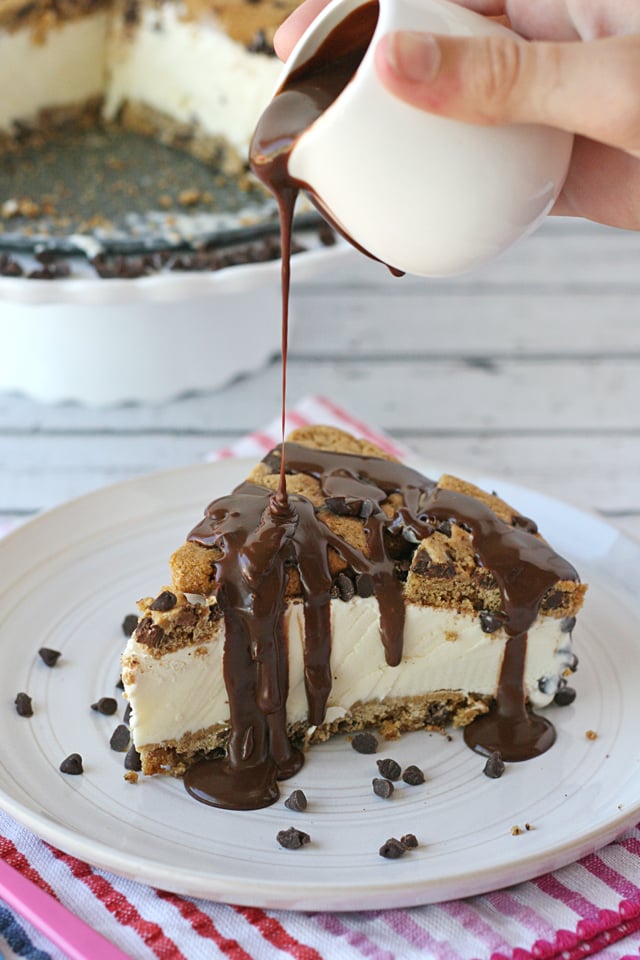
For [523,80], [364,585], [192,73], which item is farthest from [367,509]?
[192,73]

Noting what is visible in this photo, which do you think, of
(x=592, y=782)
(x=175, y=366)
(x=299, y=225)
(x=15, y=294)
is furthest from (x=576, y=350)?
(x=592, y=782)

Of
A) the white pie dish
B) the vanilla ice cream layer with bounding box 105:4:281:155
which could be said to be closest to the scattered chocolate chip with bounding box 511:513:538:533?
the white pie dish

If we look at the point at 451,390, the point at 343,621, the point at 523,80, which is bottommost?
the point at 451,390

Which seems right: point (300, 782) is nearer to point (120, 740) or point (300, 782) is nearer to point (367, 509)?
point (120, 740)

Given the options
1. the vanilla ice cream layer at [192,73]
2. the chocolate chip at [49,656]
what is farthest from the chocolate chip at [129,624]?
the vanilla ice cream layer at [192,73]

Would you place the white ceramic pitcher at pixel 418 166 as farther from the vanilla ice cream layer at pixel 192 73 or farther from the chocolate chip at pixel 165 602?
the vanilla ice cream layer at pixel 192 73

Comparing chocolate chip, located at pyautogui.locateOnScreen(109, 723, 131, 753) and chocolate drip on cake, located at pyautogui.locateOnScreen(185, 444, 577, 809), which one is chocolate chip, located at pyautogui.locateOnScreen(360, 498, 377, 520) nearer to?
chocolate drip on cake, located at pyautogui.locateOnScreen(185, 444, 577, 809)

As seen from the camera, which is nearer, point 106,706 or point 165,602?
point 165,602
